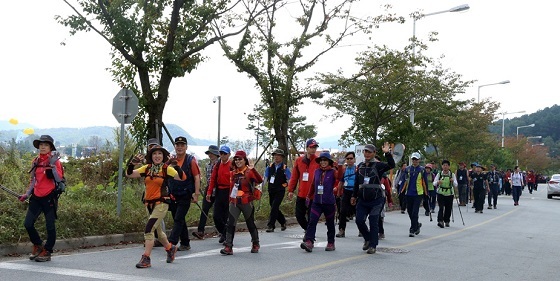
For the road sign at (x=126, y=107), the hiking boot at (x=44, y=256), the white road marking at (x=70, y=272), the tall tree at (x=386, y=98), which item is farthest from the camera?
the tall tree at (x=386, y=98)

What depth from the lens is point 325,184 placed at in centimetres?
1112

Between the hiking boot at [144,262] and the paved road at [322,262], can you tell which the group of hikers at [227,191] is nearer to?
the hiking boot at [144,262]

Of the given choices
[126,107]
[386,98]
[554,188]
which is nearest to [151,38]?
[126,107]

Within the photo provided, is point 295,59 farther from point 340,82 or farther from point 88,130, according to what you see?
point 88,130

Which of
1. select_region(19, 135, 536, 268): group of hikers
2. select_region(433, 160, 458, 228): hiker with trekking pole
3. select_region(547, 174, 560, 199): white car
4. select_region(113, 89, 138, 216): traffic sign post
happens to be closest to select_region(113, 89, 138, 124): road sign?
select_region(113, 89, 138, 216): traffic sign post

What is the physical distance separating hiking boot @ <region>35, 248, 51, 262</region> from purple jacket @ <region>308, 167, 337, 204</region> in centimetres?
431

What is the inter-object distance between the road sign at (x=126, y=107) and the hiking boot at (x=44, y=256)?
4.40 m

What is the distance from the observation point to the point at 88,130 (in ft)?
339

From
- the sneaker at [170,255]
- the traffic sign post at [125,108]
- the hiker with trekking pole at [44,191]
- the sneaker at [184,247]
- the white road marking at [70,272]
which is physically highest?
the traffic sign post at [125,108]

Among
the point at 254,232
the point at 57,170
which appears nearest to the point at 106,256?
the point at 57,170

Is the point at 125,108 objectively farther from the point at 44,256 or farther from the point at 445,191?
the point at 445,191

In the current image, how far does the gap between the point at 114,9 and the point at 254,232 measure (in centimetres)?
712

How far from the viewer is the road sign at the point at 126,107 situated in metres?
13.1

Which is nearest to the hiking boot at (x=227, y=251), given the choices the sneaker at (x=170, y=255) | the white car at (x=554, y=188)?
the sneaker at (x=170, y=255)
